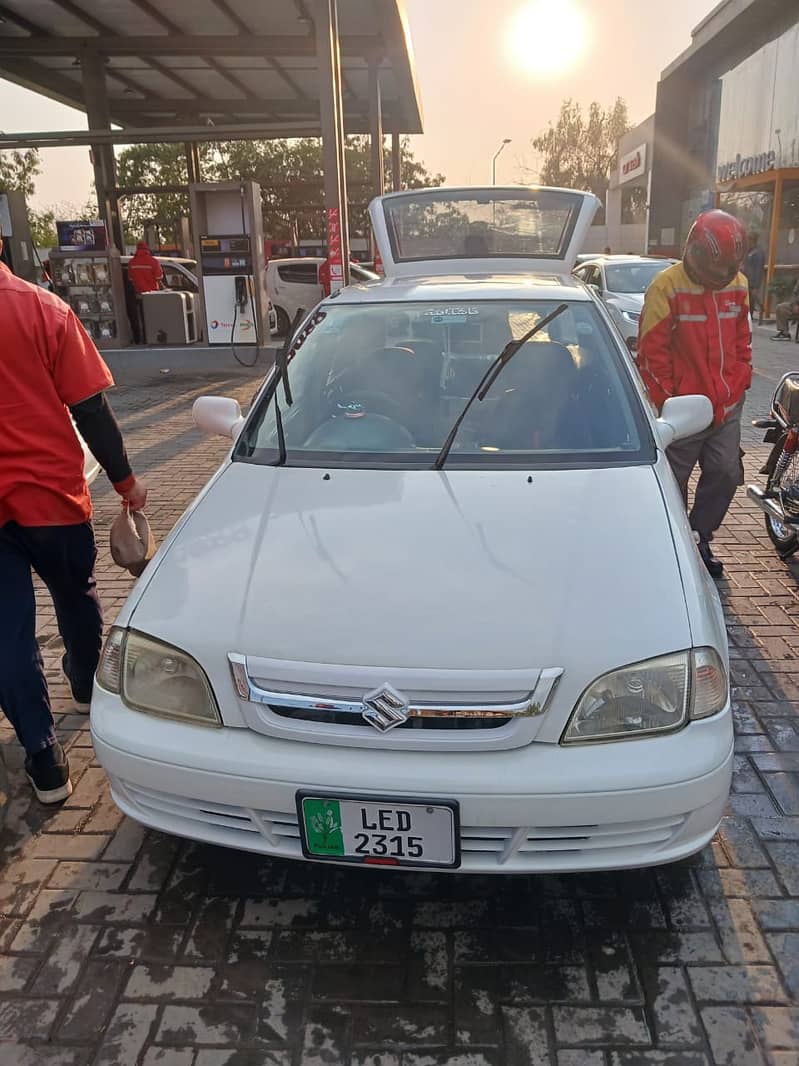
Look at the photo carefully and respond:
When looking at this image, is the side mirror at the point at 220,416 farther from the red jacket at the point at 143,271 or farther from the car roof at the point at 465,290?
the red jacket at the point at 143,271

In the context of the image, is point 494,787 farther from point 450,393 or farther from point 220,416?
point 220,416

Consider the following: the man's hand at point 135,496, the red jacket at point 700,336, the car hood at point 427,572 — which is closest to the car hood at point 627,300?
the red jacket at point 700,336

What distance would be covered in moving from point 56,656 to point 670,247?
3114cm

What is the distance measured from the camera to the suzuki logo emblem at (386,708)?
6.86 feet

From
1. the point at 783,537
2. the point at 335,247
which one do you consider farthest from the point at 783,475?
the point at 335,247

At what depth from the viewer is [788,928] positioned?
7.79ft

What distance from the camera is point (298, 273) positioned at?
17312 mm

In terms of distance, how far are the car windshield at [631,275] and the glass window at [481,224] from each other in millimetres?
7229

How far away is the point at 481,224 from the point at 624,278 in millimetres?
7541

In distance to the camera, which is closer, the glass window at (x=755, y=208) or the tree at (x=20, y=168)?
the glass window at (x=755, y=208)

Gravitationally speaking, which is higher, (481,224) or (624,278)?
(481,224)

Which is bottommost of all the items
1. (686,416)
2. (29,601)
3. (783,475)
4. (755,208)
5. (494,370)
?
(783,475)

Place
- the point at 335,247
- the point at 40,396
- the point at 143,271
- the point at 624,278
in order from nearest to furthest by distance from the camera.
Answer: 1. the point at 40,396
2. the point at 335,247
3. the point at 624,278
4. the point at 143,271

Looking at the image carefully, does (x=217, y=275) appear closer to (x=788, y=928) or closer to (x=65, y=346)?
(x=65, y=346)
